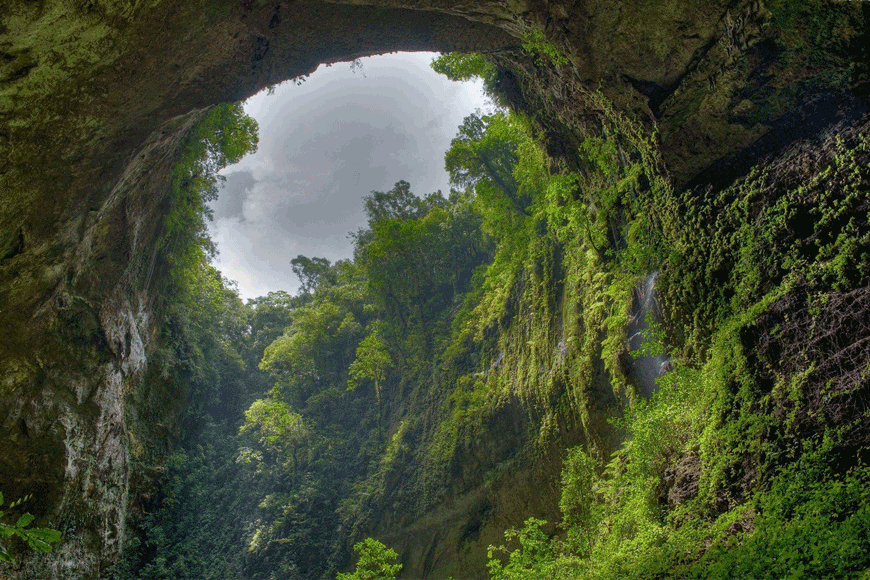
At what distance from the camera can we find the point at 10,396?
363 inches

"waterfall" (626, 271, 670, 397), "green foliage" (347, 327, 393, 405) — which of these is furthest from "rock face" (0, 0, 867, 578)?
"green foliage" (347, 327, 393, 405)

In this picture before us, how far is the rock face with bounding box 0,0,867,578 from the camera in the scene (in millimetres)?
7172

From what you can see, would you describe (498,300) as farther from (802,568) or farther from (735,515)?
(802,568)

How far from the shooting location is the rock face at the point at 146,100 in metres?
7.17

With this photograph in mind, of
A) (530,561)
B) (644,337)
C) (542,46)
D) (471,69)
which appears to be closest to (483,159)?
(471,69)

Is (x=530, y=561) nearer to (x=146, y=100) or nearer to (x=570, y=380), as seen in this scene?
(x=570, y=380)

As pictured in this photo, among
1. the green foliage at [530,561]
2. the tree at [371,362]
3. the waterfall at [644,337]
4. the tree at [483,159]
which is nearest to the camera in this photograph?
the green foliage at [530,561]

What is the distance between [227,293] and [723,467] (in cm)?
3381

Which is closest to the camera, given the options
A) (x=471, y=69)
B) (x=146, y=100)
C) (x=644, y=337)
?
(x=644, y=337)

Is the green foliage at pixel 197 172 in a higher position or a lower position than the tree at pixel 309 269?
lower

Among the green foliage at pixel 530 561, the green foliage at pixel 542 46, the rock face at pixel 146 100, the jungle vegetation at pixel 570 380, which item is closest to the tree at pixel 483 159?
the jungle vegetation at pixel 570 380

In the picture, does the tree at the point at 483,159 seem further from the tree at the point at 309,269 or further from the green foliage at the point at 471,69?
the tree at the point at 309,269

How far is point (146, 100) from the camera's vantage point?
375 inches

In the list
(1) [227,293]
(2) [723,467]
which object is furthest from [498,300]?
(1) [227,293]
